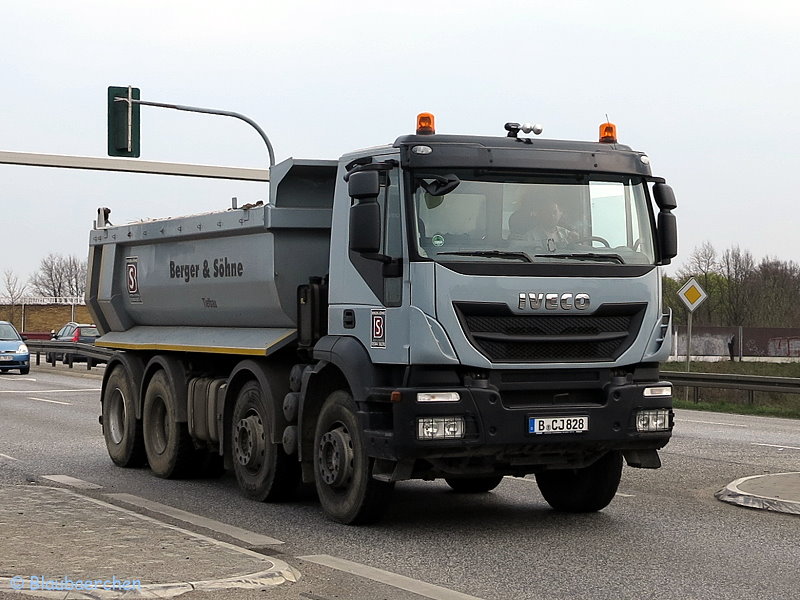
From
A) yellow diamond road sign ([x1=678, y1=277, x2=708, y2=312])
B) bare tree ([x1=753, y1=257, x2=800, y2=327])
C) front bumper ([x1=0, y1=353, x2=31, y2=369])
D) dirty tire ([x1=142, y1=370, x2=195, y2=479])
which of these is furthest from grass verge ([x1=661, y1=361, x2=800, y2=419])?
bare tree ([x1=753, y1=257, x2=800, y2=327])

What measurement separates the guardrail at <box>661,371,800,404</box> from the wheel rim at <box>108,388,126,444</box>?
44.8 feet

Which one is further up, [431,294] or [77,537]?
[431,294]

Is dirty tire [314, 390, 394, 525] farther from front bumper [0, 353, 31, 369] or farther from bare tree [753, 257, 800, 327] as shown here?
bare tree [753, 257, 800, 327]

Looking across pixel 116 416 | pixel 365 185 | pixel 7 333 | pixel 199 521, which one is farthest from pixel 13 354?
pixel 365 185

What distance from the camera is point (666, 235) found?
377 inches

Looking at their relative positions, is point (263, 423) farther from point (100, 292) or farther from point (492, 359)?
point (100, 292)

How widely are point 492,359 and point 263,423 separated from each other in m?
2.68

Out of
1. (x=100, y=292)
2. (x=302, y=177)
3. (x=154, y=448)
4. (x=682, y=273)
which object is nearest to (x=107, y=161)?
(x=100, y=292)

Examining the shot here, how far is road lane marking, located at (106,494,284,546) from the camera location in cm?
898

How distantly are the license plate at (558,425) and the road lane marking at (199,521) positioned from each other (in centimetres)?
194

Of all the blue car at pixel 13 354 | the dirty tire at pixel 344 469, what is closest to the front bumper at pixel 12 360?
the blue car at pixel 13 354

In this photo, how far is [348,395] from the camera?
952 centimetres

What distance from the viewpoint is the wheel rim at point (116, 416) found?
14164mm

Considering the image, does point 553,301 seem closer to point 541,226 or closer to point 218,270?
point 541,226
